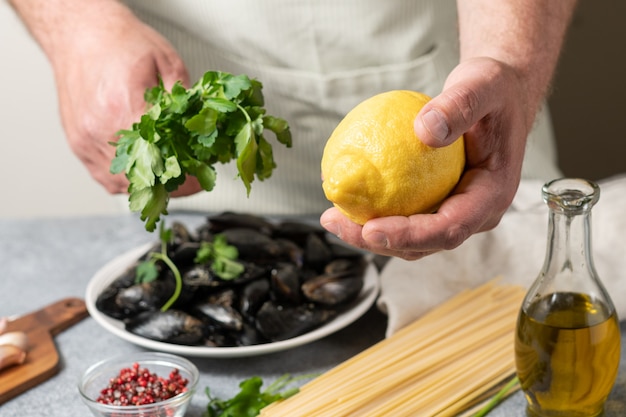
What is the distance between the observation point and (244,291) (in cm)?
139

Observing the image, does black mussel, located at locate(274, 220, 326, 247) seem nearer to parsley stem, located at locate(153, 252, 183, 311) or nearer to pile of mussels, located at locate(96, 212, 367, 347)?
pile of mussels, located at locate(96, 212, 367, 347)

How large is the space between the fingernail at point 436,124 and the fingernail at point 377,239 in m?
0.13

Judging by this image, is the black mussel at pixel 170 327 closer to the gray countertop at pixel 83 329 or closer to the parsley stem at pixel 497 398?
the gray countertop at pixel 83 329

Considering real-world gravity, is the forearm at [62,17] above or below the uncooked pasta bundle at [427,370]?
above

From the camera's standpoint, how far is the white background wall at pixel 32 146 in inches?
131

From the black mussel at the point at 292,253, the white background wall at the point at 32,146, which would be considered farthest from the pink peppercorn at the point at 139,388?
the white background wall at the point at 32,146

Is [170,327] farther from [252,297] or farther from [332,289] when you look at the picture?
[332,289]

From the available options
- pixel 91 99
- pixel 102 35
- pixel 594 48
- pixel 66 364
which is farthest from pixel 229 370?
pixel 594 48

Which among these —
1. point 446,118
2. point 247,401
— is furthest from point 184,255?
point 446,118

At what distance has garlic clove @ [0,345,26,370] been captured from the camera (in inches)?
52.1

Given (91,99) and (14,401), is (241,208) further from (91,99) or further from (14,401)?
(14,401)

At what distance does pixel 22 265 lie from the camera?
1767 millimetres

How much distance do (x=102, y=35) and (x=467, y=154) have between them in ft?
2.28

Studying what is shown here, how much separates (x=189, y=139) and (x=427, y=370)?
1.52 ft
